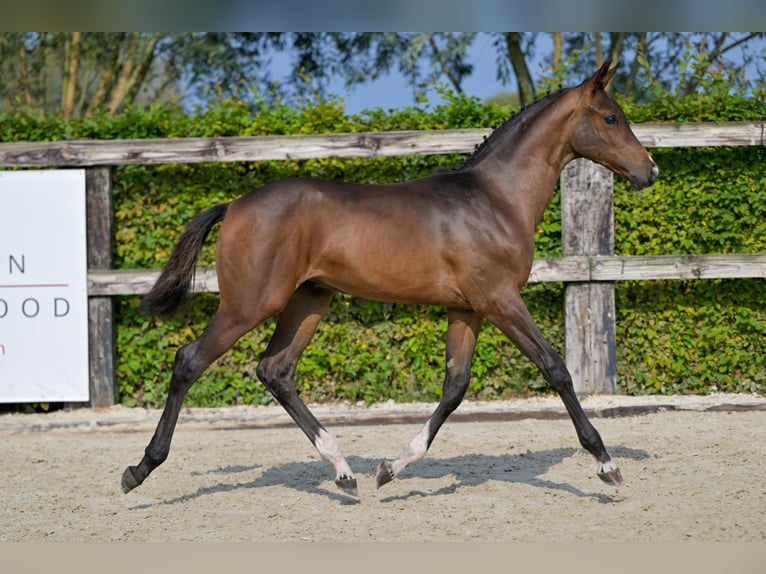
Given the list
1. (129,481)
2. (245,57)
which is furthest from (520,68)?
(129,481)

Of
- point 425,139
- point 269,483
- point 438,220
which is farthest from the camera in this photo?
point 425,139

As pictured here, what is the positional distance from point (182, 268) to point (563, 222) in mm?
3563

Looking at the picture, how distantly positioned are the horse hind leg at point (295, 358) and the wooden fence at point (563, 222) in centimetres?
219

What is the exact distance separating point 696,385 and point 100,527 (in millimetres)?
5124

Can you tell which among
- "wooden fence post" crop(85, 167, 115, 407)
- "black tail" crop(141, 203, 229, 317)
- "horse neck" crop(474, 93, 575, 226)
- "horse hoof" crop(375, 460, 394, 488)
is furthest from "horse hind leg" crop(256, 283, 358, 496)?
"wooden fence post" crop(85, 167, 115, 407)

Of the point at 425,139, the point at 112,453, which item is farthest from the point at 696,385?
the point at 112,453

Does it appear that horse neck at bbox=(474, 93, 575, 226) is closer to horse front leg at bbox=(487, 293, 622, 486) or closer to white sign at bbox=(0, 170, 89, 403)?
horse front leg at bbox=(487, 293, 622, 486)

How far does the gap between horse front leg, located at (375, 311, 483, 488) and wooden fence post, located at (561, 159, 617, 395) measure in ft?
8.23

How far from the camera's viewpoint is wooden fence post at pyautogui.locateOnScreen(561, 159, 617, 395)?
24.2ft

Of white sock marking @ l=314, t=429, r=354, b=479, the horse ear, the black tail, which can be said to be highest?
the horse ear

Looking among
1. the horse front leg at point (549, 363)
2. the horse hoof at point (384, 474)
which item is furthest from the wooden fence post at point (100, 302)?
the horse front leg at point (549, 363)

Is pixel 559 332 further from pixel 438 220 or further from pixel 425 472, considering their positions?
pixel 438 220

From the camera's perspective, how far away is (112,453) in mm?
6395

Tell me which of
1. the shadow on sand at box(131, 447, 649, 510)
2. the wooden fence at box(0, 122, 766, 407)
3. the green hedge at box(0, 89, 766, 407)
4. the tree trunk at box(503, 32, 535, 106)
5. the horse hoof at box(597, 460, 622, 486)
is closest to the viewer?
the horse hoof at box(597, 460, 622, 486)
